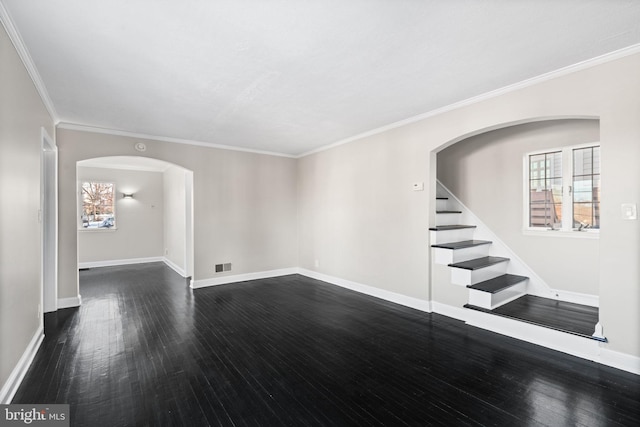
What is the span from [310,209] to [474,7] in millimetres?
4707

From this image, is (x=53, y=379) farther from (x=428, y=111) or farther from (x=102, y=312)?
(x=428, y=111)

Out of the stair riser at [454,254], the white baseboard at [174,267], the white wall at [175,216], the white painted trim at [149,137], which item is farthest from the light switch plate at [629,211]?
the white baseboard at [174,267]

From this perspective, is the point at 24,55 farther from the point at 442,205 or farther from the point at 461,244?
the point at 442,205

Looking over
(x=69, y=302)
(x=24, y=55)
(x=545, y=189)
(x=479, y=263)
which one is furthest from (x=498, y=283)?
(x=69, y=302)

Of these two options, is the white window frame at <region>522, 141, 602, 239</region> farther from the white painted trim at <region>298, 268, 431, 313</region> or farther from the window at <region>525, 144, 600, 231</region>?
the white painted trim at <region>298, 268, 431, 313</region>

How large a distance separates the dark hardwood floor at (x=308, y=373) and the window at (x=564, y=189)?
1.85 meters

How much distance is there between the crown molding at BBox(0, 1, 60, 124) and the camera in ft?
6.49

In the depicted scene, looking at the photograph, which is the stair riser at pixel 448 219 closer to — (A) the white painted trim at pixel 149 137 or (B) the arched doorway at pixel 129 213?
(A) the white painted trim at pixel 149 137

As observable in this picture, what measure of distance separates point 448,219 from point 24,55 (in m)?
4.99

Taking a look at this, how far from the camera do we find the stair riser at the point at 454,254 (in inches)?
148

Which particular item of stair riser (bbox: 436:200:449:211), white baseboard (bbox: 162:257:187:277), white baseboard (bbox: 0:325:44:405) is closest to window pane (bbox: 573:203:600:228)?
stair riser (bbox: 436:200:449:211)

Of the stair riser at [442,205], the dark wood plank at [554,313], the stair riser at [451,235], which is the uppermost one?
the stair riser at [442,205]

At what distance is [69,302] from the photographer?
4.37 metres

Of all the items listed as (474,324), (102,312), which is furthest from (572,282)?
(102,312)
